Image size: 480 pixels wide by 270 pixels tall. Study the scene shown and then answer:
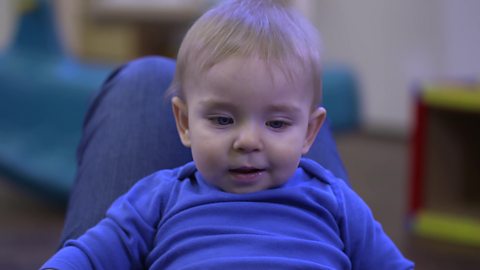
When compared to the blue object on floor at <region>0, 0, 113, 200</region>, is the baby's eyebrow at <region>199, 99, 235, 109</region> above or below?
above

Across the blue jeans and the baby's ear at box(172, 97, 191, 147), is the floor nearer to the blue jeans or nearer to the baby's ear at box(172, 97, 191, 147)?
the blue jeans

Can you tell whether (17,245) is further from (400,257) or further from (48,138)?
(400,257)

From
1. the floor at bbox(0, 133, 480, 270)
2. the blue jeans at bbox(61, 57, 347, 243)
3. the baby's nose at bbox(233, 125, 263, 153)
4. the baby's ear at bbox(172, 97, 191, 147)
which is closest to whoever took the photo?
the baby's nose at bbox(233, 125, 263, 153)

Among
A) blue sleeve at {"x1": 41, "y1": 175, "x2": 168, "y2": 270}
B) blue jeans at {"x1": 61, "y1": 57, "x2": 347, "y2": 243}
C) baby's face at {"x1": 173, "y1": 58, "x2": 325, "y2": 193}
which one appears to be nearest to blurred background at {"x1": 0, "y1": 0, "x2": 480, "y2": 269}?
blue jeans at {"x1": 61, "y1": 57, "x2": 347, "y2": 243}

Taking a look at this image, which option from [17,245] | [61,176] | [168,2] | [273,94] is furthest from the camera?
[168,2]

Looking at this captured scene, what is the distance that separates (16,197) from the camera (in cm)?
313

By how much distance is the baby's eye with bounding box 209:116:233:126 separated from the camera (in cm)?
98

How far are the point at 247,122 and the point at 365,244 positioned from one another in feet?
0.74

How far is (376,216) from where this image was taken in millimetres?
2830

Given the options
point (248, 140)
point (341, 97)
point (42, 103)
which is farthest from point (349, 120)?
point (248, 140)

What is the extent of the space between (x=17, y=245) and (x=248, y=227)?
1695mm

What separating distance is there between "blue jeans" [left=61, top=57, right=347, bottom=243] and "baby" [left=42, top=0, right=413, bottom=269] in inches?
5.9

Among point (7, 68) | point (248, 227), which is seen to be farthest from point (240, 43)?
point (7, 68)

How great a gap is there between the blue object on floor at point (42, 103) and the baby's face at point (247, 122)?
6.13 feet
